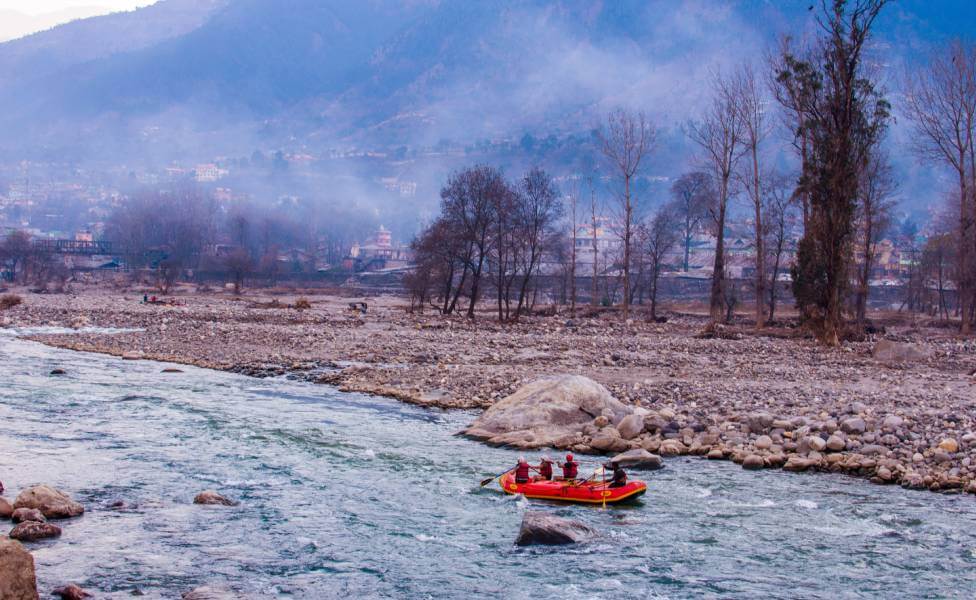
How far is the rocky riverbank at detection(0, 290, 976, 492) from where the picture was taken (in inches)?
694

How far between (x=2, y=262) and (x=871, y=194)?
88.2 m

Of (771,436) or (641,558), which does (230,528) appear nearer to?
(641,558)

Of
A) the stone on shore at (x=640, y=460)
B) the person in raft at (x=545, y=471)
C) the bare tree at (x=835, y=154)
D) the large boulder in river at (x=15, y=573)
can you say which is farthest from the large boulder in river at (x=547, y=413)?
the bare tree at (x=835, y=154)

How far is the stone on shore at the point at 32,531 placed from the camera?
39.0ft

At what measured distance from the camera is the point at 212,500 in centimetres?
1419

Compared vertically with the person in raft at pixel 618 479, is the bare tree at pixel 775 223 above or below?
above

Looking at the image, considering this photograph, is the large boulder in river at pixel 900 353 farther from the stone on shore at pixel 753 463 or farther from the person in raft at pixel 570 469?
the person in raft at pixel 570 469

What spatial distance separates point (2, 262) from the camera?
326ft

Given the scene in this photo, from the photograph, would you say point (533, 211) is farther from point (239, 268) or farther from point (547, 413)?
point (547, 413)

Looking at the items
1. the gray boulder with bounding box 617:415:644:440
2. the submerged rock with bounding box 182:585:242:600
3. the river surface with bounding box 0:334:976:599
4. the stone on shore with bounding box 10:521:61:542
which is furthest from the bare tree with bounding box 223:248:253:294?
the submerged rock with bounding box 182:585:242:600

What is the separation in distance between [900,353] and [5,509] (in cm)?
2859

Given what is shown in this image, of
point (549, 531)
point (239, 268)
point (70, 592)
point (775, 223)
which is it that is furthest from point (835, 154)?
point (239, 268)

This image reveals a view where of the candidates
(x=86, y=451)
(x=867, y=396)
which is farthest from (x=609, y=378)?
(x=86, y=451)

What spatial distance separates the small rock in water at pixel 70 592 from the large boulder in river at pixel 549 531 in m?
5.52
